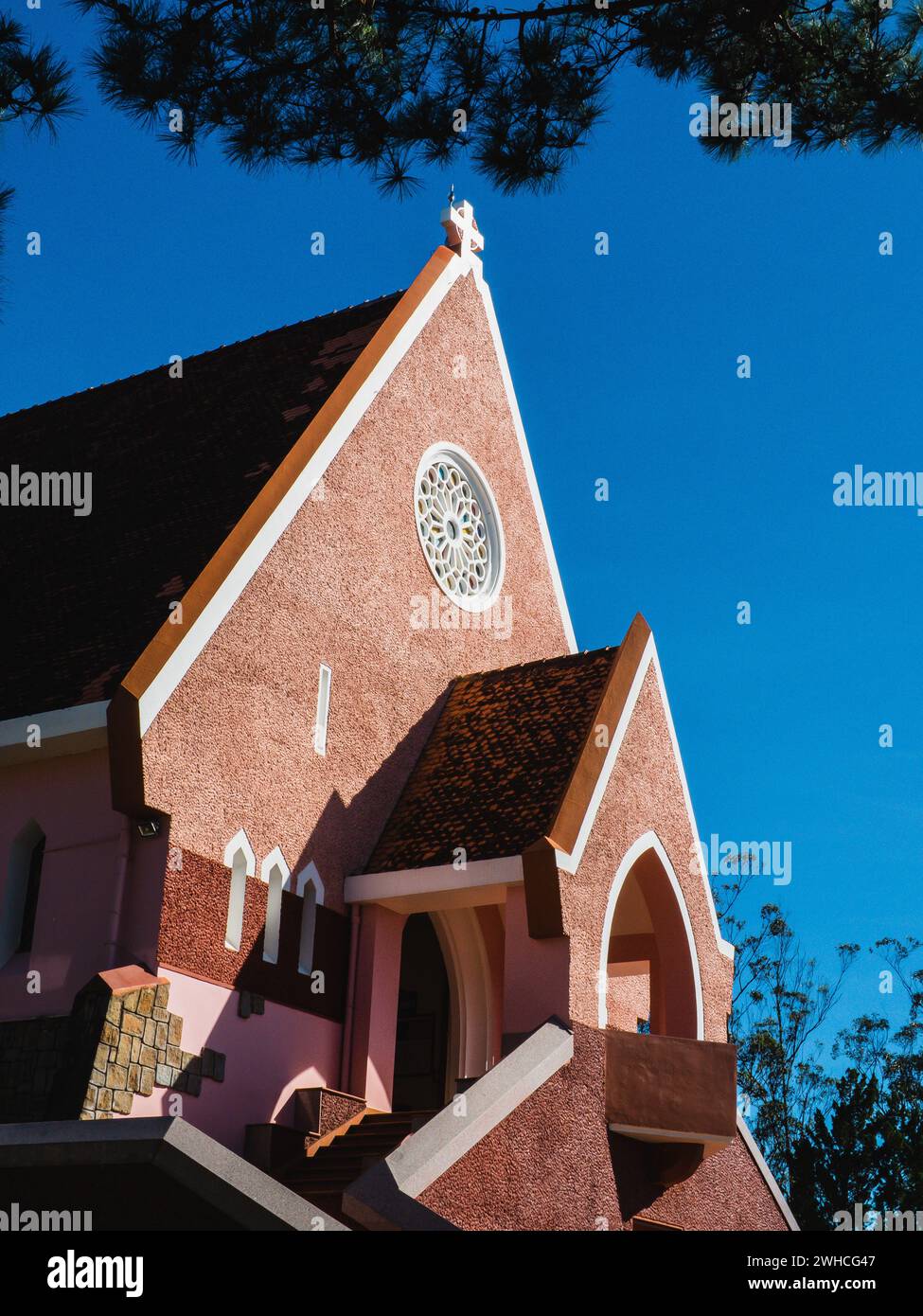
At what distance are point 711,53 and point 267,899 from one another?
26.2 ft

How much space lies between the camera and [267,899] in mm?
13320

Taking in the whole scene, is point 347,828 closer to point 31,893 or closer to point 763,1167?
point 31,893

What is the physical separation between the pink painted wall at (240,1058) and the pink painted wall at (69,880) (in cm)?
65

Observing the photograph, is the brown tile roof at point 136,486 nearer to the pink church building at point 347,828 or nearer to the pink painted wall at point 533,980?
the pink church building at point 347,828

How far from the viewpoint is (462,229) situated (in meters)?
19.2

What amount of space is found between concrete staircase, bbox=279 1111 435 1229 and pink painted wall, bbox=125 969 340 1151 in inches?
19.4

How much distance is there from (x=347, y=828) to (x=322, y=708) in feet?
3.99

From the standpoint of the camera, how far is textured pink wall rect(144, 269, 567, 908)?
12.9m

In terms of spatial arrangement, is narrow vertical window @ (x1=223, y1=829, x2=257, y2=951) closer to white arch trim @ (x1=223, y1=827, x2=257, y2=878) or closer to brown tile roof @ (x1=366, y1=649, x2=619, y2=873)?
white arch trim @ (x1=223, y1=827, x2=257, y2=878)

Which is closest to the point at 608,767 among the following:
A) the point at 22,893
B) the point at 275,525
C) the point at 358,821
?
the point at 358,821

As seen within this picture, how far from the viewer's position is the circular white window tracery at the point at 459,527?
17.0 meters

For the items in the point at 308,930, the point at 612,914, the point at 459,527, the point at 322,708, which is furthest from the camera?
the point at 459,527

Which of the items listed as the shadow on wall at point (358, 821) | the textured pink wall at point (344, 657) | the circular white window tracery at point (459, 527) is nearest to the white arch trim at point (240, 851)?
the textured pink wall at point (344, 657)

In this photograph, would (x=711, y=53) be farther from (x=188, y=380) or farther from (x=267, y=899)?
(x=188, y=380)
